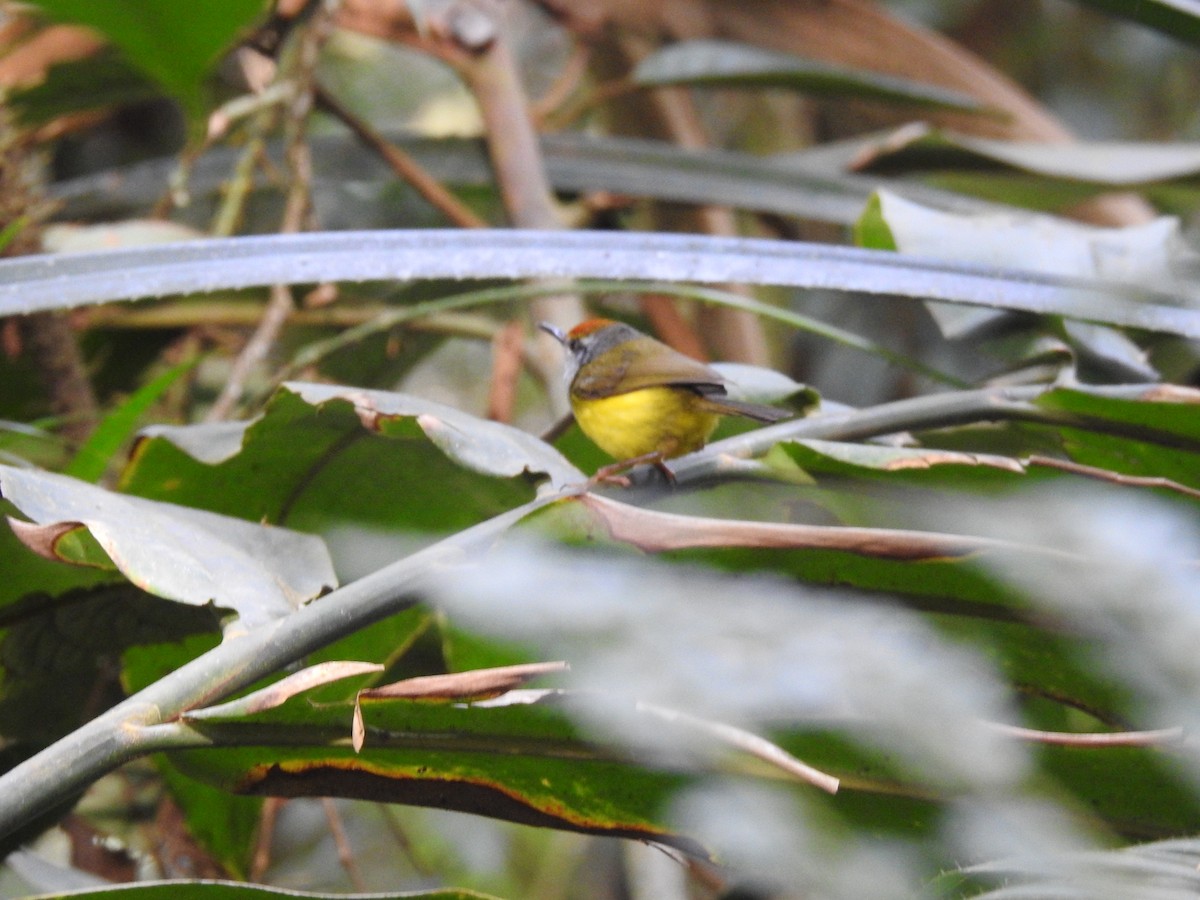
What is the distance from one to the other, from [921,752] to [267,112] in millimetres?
1529

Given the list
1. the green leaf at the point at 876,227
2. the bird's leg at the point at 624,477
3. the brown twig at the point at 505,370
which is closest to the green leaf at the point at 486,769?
the bird's leg at the point at 624,477

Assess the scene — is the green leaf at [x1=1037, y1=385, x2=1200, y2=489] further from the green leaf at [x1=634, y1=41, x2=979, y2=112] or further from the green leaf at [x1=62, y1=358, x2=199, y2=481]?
the green leaf at [x1=634, y1=41, x2=979, y2=112]

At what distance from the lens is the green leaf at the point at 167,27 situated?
1.43m

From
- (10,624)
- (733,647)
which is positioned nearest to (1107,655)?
(733,647)

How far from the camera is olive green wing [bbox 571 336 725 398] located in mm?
1121

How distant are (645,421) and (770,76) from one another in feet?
3.83

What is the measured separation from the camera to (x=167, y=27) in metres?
1.48

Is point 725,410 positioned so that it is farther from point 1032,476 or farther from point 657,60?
point 657,60

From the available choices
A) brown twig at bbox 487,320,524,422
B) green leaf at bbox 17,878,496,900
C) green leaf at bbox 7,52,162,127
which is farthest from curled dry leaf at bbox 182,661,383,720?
green leaf at bbox 7,52,162,127

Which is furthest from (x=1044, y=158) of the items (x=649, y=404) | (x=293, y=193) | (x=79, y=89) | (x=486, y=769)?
(x=79, y=89)

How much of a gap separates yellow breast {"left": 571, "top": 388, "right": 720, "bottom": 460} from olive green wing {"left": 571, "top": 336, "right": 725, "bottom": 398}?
0.5 inches

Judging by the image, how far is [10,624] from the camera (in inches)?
36.6

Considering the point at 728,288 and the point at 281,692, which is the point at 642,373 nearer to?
the point at 281,692

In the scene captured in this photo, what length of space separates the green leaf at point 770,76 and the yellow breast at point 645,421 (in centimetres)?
111
